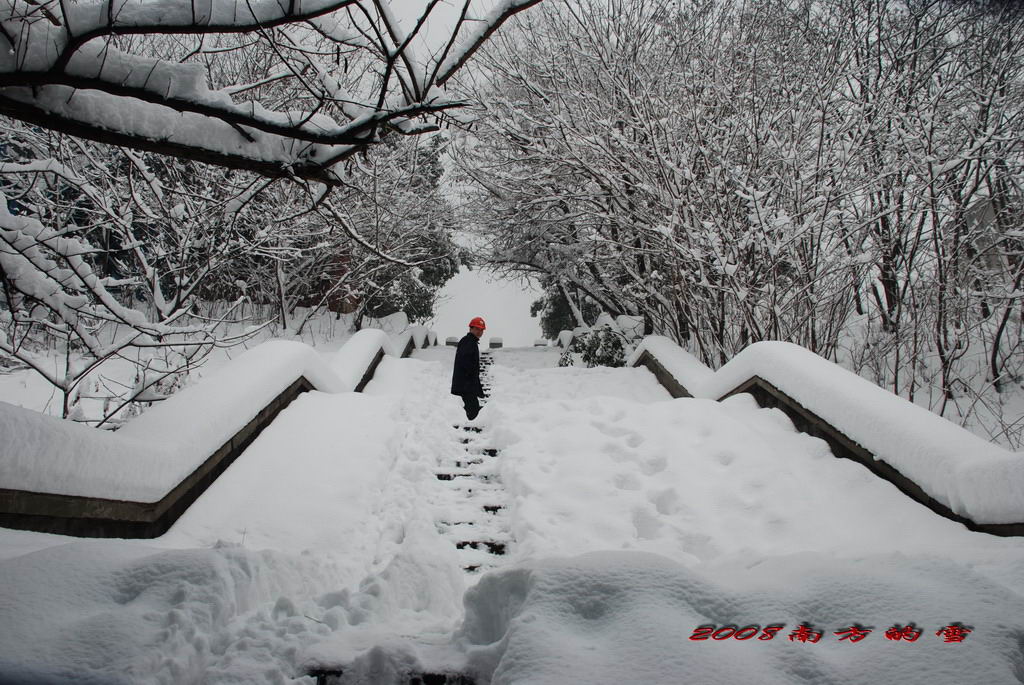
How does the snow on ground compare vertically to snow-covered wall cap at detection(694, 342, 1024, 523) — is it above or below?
below

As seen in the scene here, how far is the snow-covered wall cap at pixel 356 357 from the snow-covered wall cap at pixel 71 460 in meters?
3.98

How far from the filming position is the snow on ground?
5.96 feet

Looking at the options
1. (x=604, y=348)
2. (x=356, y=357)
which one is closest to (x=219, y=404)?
(x=356, y=357)

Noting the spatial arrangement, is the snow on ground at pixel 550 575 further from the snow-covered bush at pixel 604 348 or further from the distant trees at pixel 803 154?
the snow-covered bush at pixel 604 348

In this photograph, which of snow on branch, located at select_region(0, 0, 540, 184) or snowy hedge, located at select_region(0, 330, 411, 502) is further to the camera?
snowy hedge, located at select_region(0, 330, 411, 502)

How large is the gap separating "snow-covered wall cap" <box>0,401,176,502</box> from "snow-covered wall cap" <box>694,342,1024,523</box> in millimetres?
4404

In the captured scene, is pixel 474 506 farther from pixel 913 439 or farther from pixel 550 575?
pixel 913 439

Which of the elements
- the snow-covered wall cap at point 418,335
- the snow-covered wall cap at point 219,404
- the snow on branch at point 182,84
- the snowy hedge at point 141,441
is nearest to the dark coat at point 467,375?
the snow-covered wall cap at point 219,404

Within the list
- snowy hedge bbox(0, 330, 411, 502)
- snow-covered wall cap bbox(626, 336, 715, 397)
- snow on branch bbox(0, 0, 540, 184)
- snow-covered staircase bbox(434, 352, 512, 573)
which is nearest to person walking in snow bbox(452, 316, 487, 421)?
snow-covered staircase bbox(434, 352, 512, 573)

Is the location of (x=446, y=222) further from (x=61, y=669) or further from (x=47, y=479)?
(x=61, y=669)

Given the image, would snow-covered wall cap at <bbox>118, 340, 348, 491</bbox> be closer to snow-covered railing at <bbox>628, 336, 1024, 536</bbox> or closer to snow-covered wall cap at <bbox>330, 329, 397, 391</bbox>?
snow-covered wall cap at <bbox>330, 329, 397, 391</bbox>

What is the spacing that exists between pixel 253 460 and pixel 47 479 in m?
1.62

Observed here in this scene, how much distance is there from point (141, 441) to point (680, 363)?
6.60 meters

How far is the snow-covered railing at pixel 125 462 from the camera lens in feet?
9.62
